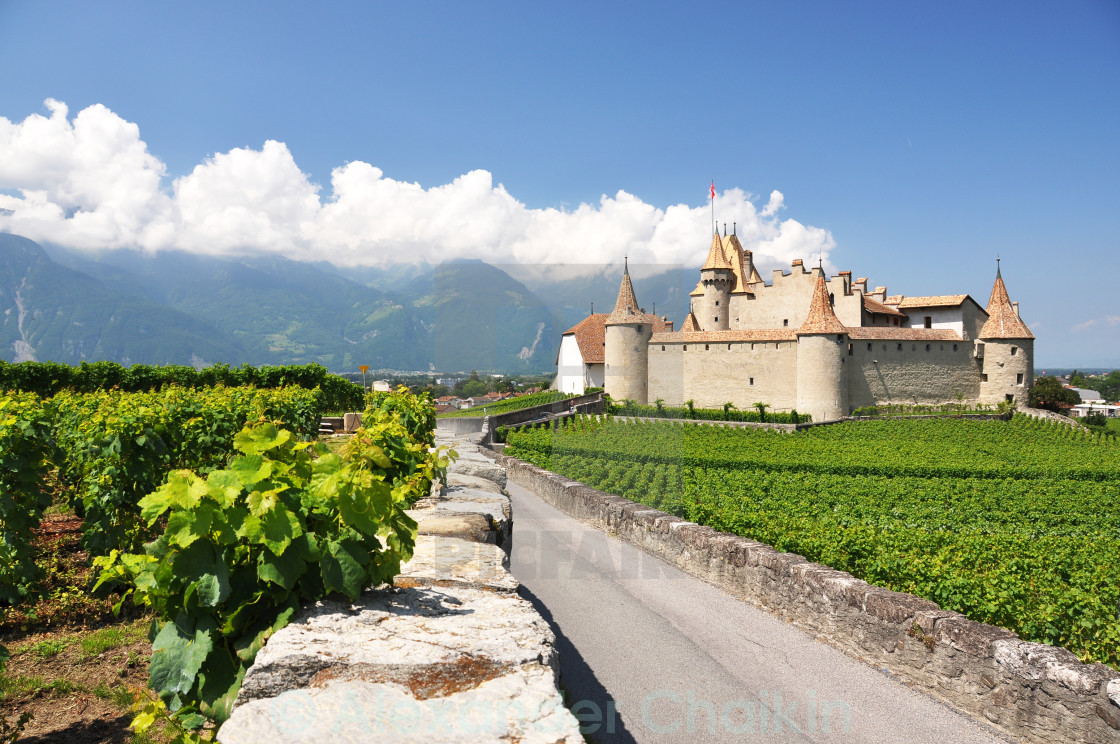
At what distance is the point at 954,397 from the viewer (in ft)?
155

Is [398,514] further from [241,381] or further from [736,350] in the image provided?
[736,350]

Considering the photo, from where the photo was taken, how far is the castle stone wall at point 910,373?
147 ft

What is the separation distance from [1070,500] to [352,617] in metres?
18.0

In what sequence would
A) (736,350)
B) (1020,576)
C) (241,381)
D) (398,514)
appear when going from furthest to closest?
(736,350) < (241,381) < (1020,576) < (398,514)

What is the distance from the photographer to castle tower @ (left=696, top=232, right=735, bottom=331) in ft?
178

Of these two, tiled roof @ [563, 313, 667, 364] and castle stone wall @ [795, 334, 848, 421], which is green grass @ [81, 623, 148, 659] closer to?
castle stone wall @ [795, 334, 848, 421]

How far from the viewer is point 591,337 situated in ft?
189

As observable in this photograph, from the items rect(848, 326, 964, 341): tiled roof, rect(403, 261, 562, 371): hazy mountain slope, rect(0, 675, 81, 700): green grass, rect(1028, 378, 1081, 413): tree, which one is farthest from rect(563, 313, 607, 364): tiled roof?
rect(0, 675, 81, 700): green grass

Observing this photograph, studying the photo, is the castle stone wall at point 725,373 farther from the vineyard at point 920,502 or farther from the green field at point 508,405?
the vineyard at point 920,502

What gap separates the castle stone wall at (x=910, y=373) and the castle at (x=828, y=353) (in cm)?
8

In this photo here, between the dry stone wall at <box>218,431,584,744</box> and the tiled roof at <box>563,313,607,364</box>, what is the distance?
51843 millimetres

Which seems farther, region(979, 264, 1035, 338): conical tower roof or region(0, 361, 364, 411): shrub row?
region(979, 264, 1035, 338): conical tower roof

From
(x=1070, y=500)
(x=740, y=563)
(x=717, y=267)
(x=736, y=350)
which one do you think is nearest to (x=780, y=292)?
(x=717, y=267)

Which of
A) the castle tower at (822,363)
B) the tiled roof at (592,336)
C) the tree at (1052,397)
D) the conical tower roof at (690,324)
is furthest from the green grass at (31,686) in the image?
the tree at (1052,397)
